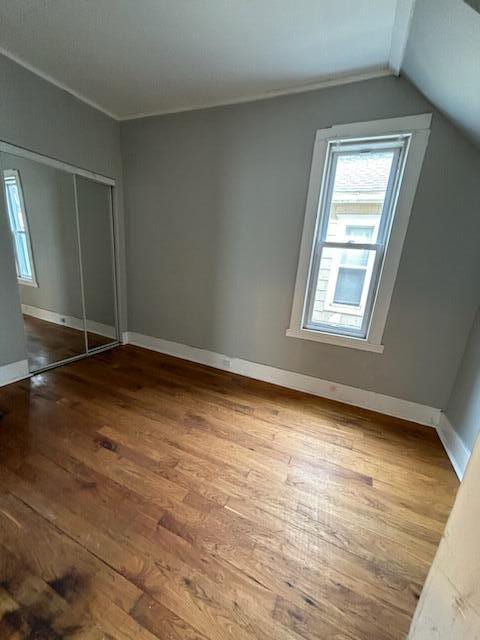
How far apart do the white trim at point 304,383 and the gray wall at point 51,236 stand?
3.20ft

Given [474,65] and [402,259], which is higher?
[474,65]

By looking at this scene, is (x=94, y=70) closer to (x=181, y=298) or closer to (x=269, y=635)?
(x=181, y=298)

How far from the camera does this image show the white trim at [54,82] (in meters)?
1.94

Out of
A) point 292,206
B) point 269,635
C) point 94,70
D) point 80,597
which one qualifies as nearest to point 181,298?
point 292,206

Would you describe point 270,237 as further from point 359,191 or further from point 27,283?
point 27,283

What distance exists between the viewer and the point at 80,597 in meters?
0.94

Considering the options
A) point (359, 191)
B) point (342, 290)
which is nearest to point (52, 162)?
point (359, 191)

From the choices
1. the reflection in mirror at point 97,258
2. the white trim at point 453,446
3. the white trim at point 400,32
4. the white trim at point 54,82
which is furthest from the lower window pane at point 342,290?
the white trim at point 54,82

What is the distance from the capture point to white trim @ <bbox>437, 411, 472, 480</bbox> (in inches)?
64.9

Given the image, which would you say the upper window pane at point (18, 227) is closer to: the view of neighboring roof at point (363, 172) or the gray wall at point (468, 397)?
the view of neighboring roof at point (363, 172)

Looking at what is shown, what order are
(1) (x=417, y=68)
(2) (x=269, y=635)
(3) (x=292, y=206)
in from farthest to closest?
1. (3) (x=292, y=206)
2. (1) (x=417, y=68)
3. (2) (x=269, y=635)

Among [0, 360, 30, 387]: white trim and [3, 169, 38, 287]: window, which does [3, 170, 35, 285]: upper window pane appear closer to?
[3, 169, 38, 287]: window

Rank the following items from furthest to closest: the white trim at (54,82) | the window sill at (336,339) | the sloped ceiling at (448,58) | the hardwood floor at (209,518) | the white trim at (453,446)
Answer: the window sill at (336,339), the white trim at (54,82), the white trim at (453,446), the sloped ceiling at (448,58), the hardwood floor at (209,518)

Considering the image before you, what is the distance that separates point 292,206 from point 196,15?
4.29 ft
